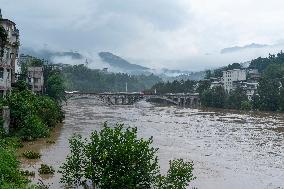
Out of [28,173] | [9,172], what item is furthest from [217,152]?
[9,172]

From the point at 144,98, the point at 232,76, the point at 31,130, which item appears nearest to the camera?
the point at 31,130

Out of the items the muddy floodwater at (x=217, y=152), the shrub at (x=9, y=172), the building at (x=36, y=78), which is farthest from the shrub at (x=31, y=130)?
the building at (x=36, y=78)

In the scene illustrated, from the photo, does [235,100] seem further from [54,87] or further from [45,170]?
[45,170]

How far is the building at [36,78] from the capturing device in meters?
81.0

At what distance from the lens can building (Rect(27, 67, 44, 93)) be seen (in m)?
81.0

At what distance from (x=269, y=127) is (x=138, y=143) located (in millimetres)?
53513

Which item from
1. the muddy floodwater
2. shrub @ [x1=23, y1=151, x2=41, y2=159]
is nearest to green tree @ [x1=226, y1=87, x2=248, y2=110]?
the muddy floodwater

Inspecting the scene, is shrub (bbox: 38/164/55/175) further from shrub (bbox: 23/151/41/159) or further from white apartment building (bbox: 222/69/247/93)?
white apartment building (bbox: 222/69/247/93)

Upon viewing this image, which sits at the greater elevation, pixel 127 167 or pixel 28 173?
pixel 127 167

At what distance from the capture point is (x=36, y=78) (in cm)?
8262

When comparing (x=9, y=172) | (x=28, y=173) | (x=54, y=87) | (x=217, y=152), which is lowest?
(x=217, y=152)

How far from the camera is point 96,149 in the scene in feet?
64.1

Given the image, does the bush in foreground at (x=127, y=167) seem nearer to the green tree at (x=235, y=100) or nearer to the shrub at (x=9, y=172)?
the shrub at (x=9, y=172)

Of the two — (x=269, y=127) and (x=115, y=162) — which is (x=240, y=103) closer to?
(x=269, y=127)
